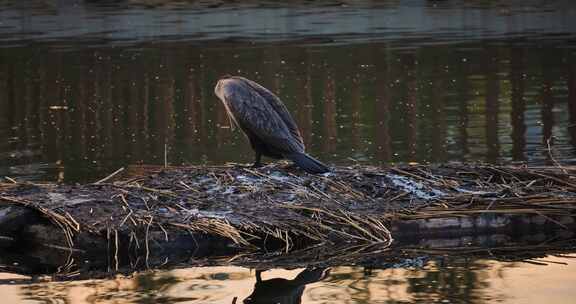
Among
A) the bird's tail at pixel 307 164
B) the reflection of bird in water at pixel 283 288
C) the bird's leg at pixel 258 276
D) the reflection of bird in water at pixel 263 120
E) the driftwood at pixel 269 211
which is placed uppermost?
the reflection of bird in water at pixel 263 120

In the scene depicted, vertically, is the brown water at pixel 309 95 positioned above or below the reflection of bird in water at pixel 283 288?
above

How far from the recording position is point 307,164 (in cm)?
1242

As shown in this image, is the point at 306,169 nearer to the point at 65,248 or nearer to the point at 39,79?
the point at 65,248

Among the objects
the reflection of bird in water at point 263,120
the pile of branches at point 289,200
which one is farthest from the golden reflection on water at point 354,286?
the reflection of bird in water at point 263,120

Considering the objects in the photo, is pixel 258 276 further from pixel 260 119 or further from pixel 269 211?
pixel 260 119

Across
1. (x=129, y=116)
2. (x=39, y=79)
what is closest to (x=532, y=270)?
(x=129, y=116)

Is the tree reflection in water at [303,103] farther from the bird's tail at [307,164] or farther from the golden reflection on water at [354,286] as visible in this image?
the golden reflection on water at [354,286]

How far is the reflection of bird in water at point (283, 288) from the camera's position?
33.1ft

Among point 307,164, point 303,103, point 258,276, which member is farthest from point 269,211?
point 303,103

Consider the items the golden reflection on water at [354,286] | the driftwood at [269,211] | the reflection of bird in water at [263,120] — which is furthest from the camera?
the reflection of bird in water at [263,120]

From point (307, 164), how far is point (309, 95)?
435 inches

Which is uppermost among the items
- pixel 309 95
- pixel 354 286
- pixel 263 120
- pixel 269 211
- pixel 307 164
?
pixel 309 95

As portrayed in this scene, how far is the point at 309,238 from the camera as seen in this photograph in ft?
37.9

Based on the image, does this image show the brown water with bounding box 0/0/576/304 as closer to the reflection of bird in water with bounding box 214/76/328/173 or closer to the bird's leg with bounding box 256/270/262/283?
the bird's leg with bounding box 256/270/262/283
